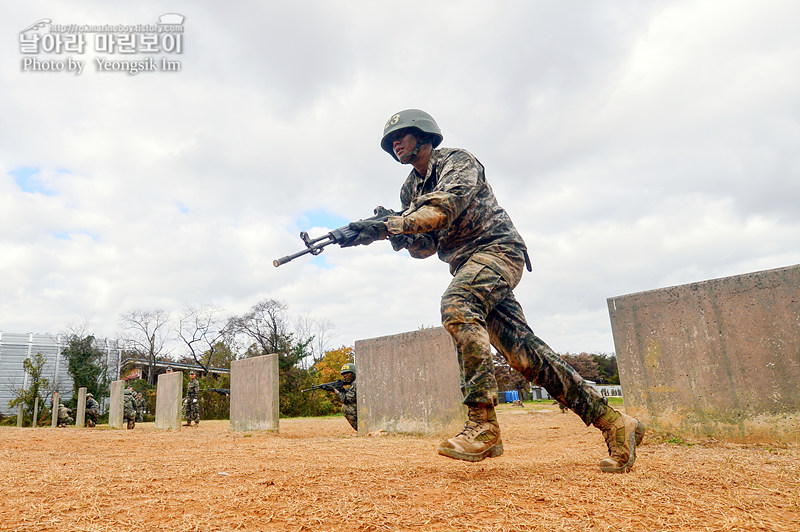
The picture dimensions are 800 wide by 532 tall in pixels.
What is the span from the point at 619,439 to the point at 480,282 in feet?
3.43

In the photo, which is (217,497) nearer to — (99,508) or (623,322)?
(99,508)

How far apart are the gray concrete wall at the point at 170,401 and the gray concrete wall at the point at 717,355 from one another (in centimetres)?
1040

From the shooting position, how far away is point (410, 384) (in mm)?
7184

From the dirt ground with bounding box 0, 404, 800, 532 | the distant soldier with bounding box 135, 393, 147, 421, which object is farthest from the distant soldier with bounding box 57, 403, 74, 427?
the dirt ground with bounding box 0, 404, 800, 532

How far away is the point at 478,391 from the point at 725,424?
3.20 meters

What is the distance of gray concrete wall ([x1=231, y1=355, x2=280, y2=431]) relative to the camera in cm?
925

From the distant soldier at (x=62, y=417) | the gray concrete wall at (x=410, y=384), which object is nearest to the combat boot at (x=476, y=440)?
the gray concrete wall at (x=410, y=384)

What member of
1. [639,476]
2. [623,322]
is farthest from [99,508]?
[623,322]

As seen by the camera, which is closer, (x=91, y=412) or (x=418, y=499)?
(x=418, y=499)

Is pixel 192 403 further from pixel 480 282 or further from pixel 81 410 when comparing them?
pixel 480 282

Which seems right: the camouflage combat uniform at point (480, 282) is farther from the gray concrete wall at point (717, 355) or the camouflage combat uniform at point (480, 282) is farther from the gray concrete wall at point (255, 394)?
the gray concrete wall at point (255, 394)

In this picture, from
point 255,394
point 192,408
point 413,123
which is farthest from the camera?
point 192,408

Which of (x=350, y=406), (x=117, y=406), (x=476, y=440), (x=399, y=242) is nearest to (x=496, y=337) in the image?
(x=476, y=440)

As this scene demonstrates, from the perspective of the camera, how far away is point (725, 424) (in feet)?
13.9
